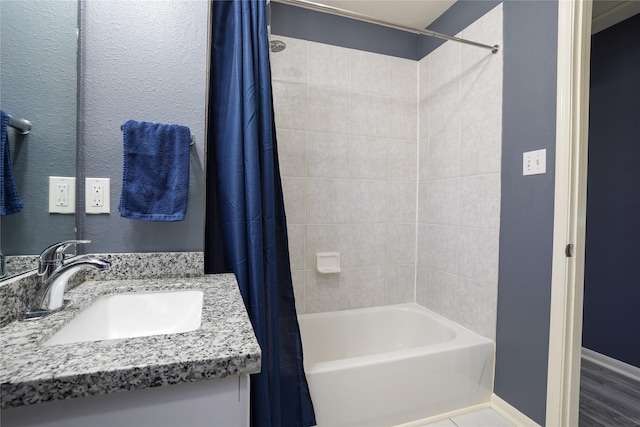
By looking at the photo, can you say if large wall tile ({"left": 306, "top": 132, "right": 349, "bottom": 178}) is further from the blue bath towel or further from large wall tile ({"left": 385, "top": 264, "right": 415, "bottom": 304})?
the blue bath towel

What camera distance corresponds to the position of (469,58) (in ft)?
5.95

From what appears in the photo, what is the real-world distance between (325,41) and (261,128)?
3.87 feet

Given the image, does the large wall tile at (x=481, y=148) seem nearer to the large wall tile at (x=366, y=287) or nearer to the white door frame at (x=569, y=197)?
the white door frame at (x=569, y=197)

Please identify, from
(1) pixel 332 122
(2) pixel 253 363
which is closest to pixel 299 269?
(1) pixel 332 122

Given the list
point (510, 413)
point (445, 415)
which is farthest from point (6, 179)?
point (510, 413)

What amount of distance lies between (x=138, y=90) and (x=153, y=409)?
103 centimetres

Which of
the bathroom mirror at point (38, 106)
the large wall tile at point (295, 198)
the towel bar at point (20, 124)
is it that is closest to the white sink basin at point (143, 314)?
the bathroom mirror at point (38, 106)

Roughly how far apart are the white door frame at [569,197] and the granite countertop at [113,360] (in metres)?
1.35

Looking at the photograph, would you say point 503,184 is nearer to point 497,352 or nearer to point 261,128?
point 497,352

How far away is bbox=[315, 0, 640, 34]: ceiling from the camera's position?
1953mm

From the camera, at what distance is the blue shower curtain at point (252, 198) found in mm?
1161

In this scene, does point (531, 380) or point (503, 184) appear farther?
point (503, 184)

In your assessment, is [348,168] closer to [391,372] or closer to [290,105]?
[290,105]

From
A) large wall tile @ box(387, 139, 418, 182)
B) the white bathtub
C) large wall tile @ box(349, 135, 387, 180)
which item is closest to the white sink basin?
the white bathtub
